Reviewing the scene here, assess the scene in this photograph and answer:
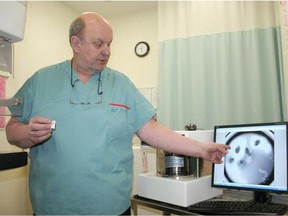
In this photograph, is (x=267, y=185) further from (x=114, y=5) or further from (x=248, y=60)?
(x=114, y=5)

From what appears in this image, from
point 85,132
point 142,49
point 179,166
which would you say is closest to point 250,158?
point 179,166

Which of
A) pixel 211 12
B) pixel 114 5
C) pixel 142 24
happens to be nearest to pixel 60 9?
pixel 114 5

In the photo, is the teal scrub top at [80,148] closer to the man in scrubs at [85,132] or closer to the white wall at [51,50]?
the man in scrubs at [85,132]

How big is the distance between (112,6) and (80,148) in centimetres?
225

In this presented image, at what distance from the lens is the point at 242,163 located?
1200 millimetres

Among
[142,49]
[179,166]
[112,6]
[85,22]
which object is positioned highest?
[112,6]

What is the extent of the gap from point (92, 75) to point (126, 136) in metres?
0.31

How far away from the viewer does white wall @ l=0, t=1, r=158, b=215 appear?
214 centimetres

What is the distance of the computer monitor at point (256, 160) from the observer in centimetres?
111

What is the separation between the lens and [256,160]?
3.83ft

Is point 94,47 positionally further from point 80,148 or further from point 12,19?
point 80,148

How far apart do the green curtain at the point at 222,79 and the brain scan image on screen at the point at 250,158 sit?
931 mm

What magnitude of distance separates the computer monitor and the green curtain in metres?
0.92

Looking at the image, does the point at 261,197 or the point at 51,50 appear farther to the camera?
the point at 51,50
